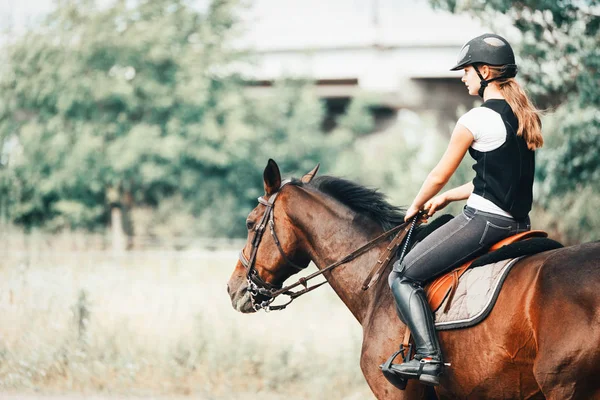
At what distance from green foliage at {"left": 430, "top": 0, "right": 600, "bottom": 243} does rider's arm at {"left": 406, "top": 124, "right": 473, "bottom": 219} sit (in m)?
5.31

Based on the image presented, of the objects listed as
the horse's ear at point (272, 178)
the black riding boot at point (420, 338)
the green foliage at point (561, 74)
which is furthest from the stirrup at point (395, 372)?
the green foliage at point (561, 74)

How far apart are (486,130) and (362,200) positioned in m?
1.27

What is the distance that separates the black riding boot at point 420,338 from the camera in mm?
4156

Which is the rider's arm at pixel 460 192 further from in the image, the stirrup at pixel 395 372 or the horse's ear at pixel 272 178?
the horse's ear at pixel 272 178

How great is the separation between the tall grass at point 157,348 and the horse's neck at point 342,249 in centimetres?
329

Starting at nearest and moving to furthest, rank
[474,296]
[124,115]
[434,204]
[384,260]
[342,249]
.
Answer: [474,296]
[434,204]
[384,260]
[342,249]
[124,115]

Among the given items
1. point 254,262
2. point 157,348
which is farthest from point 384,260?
point 157,348

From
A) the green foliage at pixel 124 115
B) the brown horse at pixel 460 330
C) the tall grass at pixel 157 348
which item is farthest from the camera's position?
the green foliage at pixel 124 115

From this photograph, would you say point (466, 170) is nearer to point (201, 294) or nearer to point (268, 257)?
point (201, 294)

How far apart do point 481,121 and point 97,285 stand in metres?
9.02

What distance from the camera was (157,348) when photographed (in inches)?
353

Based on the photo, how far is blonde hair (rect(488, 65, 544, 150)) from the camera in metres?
4.14

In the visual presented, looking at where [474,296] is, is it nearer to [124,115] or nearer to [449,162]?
[449,162]

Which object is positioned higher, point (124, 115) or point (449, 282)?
point (449, 282)
